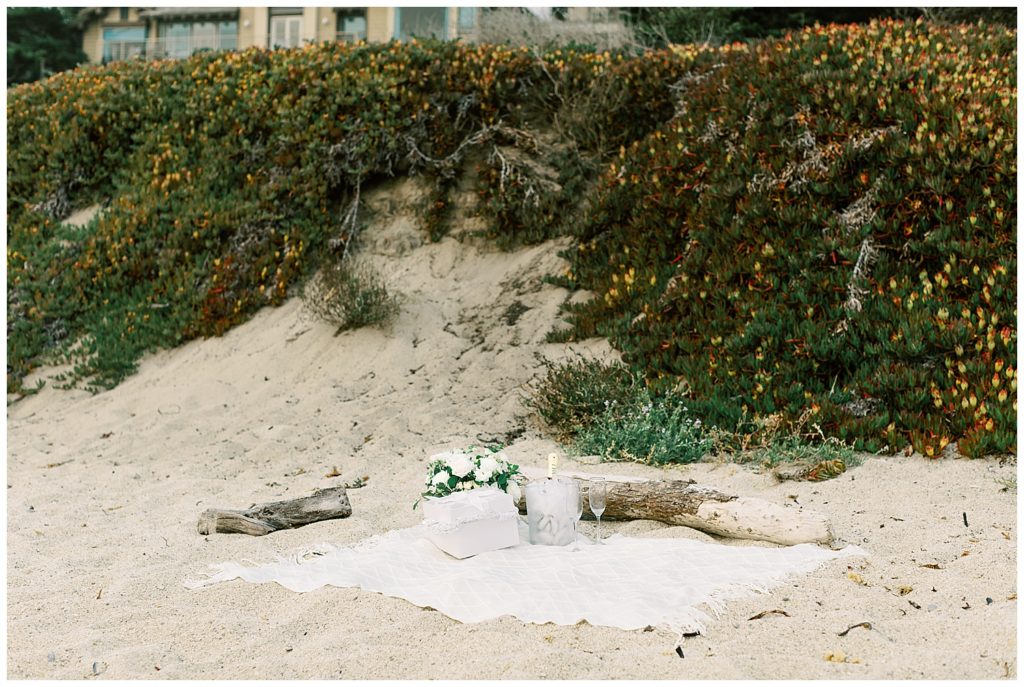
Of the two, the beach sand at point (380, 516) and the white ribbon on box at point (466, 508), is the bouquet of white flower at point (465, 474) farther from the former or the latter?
the beach sand at point (380, 516)

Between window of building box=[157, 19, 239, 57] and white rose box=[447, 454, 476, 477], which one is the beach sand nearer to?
white rose box=[447, 454, 476, 477]

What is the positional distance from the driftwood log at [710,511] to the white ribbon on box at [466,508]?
580 mm

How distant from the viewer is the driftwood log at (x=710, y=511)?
4633 millimetres

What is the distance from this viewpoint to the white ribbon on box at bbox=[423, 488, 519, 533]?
4.46m

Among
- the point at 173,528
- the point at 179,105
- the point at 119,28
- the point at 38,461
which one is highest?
the point at 119,28

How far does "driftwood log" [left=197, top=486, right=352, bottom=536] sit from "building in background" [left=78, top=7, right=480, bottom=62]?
22077mm

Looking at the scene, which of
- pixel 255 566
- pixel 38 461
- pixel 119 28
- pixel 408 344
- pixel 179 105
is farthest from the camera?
pixel 119 28

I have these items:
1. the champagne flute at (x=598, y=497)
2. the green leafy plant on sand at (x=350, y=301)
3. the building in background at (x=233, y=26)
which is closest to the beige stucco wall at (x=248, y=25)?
the building in background at (x=233, y=26)

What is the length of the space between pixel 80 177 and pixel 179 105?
177cm

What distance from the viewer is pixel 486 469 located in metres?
4.74

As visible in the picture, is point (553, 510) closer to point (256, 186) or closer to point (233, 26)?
point (256, 186)

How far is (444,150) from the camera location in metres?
10.9

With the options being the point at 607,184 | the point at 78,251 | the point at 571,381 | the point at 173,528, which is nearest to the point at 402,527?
the point at 173,528

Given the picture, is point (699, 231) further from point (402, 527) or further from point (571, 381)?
point (402, 527)
